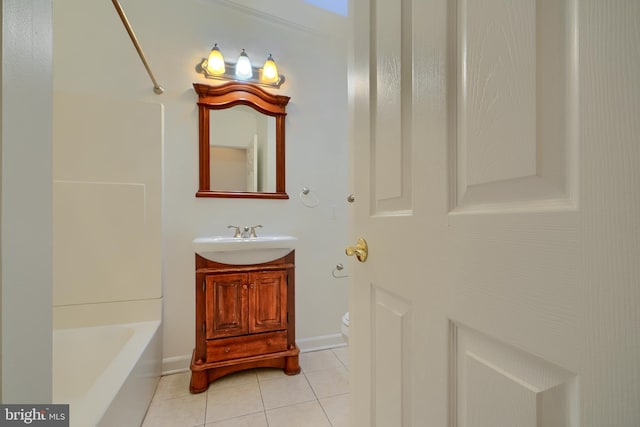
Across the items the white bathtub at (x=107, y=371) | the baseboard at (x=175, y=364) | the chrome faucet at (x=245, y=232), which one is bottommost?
the baseboard at (x=175, y=364)

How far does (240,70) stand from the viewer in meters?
1.89

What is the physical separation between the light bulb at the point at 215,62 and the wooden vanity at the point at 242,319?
128 centimetres

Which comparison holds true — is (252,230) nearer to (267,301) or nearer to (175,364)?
(267,301)

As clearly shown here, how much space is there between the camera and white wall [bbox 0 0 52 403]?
407 mm

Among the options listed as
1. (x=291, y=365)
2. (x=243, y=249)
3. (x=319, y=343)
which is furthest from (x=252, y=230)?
(x=319, y=343)

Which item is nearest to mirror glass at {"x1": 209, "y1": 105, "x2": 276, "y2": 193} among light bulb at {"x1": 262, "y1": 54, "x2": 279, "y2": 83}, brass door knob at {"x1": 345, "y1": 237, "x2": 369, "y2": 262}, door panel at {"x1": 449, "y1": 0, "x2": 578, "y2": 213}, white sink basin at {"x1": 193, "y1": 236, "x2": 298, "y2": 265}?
light bulb at {"x1": 262, "y1": 54, "x2": 279, "y2": 83}

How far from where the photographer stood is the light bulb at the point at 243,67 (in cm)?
189

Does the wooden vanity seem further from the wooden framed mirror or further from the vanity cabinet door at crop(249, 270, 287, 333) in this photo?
the wooden framed mirror

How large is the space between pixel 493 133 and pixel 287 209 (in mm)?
1749

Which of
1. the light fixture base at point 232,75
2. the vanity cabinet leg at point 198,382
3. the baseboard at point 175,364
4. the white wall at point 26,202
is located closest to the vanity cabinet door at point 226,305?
the vanity cabinet leg at point 198,382

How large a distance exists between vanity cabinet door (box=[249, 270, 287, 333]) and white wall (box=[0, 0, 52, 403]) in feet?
3.74

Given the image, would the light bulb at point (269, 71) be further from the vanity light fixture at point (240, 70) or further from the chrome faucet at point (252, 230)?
the chrome faucet at point (252, 230)

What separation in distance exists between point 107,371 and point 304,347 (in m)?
1.27

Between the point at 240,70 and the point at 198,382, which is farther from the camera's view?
the point at 240,70
